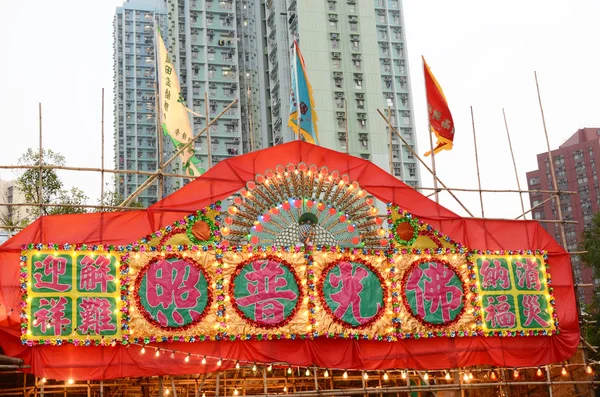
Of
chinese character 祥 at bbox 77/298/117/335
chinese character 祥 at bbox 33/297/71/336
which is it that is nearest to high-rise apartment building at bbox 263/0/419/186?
chinese character 祥 at bbox 77/298/117/335

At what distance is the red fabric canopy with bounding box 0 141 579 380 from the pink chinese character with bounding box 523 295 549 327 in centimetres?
32

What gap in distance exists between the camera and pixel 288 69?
38188 millimetres

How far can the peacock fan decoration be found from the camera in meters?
12.5

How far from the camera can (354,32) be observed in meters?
38.9

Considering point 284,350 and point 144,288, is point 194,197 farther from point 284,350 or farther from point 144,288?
point 284,350

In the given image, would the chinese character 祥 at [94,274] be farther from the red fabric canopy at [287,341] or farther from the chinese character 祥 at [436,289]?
the chinese character 祥 at [436,289]

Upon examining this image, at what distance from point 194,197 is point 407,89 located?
1235 inches

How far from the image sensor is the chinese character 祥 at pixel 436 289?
508 inches

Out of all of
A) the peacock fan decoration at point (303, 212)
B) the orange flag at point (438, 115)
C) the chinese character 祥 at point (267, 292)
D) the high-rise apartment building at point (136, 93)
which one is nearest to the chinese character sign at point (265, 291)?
the chinese character 祥 at point (267, 292)

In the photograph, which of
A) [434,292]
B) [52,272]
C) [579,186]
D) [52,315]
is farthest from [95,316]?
[579,186]

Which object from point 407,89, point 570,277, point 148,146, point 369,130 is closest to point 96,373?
point 570,277

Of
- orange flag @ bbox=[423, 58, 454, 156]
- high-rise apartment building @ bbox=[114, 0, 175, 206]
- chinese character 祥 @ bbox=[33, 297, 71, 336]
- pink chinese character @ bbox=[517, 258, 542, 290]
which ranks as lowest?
chinese character 祥 @ bbox=[33, 297, 71, 336]

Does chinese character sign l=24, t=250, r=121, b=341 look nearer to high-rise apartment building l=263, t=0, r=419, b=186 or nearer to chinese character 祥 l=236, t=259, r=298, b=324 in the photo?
chinese character 祥 l=236, t=259, r=298, b=324

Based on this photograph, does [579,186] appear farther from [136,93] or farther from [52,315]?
[52,315]
